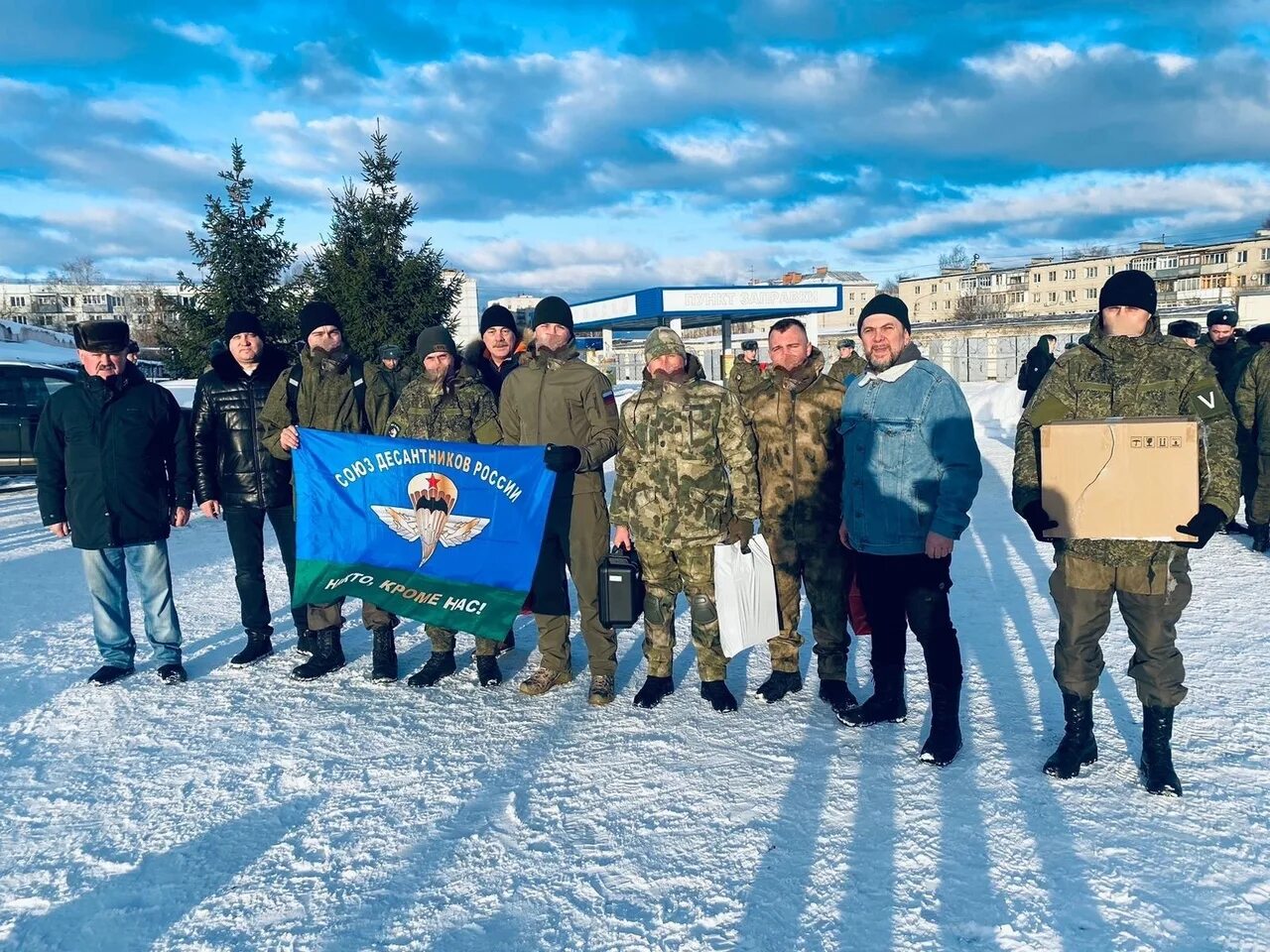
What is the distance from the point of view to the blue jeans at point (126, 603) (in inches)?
193

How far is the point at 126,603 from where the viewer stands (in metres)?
5.01

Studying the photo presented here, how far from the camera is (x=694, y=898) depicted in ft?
8.91

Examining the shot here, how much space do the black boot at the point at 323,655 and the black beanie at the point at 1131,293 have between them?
4.39 meters

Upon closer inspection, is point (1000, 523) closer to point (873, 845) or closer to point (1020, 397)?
point (873, 845)

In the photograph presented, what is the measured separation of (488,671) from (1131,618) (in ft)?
10.6

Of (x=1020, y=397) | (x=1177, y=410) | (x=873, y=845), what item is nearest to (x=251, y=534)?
(x=873, y=845)

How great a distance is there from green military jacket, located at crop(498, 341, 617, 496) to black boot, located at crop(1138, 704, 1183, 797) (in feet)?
8.98

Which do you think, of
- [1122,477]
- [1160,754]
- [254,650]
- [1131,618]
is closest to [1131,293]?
[1122,477]

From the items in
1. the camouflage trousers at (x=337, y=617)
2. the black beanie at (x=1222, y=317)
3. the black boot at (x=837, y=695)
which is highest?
the black beanie at (x=1222, y=317)

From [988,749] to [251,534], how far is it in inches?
168

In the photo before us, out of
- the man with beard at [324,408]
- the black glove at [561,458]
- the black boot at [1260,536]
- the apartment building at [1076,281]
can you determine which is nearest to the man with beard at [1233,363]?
the black boot at [1260,536]

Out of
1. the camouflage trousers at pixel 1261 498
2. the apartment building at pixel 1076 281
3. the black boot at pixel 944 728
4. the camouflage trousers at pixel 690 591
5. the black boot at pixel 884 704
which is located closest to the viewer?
the black boot at pixel 944 728

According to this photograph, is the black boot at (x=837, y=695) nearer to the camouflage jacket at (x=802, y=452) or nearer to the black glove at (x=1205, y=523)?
the camouflage jacket at (x=802, y=452)

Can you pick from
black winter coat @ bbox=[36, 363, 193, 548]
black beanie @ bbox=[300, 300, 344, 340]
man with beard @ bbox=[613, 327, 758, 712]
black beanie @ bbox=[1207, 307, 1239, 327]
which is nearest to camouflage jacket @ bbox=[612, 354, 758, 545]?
man with beard @ bbox=[613, 327, 758, 712]
